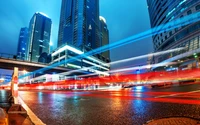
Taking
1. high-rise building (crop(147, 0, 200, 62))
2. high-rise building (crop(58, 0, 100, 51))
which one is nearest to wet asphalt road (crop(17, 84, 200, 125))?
high-rise building (crop(147, 0, 200, 62))

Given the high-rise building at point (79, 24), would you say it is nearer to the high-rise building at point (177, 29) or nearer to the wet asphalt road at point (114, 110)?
the high-rise building at point (177, 29)

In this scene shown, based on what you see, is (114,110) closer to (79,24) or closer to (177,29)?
(177,29)

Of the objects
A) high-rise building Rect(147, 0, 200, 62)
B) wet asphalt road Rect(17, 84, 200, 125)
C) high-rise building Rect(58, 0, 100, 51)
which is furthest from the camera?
high-rise building Rect(58, 0, 100, 51)

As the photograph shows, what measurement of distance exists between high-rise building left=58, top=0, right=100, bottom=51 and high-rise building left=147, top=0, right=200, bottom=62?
8968 cm

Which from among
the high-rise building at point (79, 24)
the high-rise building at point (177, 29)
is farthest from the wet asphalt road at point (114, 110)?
the high-rise building at point (79, 24)

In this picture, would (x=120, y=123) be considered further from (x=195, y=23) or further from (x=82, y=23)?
(x=82, y=23)

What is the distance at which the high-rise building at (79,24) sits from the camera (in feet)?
527

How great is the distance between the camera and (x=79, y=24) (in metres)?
161

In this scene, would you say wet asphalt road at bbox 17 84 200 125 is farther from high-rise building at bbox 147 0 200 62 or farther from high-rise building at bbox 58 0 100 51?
high-rise building at bbox 58 0 100 51

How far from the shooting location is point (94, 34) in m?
192

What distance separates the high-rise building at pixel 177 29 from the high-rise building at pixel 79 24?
8968 cm

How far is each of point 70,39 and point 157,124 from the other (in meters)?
172

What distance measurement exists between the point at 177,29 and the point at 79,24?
4946 inches

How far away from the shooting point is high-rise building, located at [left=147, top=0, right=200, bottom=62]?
41.9 metres
